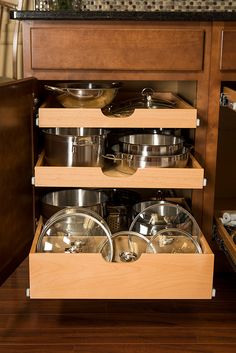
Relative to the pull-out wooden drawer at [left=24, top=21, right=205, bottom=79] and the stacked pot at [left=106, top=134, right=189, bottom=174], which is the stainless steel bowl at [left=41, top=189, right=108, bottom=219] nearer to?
the stacked pot at [left=106, top=134, right=189, bottom=174]

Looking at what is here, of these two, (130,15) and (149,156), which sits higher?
(130,15)

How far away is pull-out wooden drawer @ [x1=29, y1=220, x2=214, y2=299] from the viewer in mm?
1342

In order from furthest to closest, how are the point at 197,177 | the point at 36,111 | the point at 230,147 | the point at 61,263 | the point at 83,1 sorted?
the point at 230,147, the point at 83,1, the point at 36,111, the point at 197,177, the point at 61,263

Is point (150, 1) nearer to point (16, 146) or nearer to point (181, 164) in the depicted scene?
point (181, 164)

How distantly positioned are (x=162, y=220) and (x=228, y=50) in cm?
53

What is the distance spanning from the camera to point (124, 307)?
63.7 inches

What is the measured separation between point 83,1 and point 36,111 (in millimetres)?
515

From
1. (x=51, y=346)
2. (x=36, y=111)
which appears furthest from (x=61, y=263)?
(x=36, y=111)

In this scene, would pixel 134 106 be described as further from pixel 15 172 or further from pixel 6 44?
pixel 6 44

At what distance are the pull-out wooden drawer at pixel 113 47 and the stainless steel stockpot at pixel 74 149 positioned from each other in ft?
0.66

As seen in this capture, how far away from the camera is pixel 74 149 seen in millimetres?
1513

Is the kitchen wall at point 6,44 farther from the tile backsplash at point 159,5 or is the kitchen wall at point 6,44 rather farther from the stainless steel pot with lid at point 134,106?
the stainless steel pot with lid at point 134,106

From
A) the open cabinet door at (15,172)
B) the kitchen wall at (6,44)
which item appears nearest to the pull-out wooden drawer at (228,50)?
the open cabinet door at (15,172)

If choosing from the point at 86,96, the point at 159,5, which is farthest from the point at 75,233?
the point at 159,5
